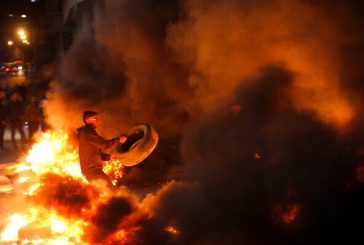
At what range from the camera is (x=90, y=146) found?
4.59 meters

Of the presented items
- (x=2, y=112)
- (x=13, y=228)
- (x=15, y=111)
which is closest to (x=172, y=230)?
(x=13, y=228)

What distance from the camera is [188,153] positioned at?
6.25 metres

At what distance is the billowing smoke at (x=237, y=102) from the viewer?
4590 mm

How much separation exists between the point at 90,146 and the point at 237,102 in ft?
7.78

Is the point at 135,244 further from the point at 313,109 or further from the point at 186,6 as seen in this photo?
the point at 186,6

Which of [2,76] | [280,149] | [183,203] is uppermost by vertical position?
[2,76]

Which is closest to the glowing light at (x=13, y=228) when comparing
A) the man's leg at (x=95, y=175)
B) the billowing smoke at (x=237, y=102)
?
the man's leg at (x=95, y=175)

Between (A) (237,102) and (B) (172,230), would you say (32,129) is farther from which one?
(B) (172,230)

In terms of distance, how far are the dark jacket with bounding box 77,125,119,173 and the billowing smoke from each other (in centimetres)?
88

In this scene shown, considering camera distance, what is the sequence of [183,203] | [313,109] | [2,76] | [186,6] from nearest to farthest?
1. [183,203]
2. [313,109]
3. [186,6]
4. [2,76]

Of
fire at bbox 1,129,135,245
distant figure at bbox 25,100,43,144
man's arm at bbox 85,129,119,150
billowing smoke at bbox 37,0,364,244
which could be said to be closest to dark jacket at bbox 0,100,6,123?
distant figure at bbox 25,100,43,144

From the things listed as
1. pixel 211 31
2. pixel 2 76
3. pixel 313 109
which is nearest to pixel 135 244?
pixel 313 109

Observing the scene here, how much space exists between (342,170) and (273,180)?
94 cm

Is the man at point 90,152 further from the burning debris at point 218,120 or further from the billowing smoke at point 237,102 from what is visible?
the billowing smoke at point 237,102
